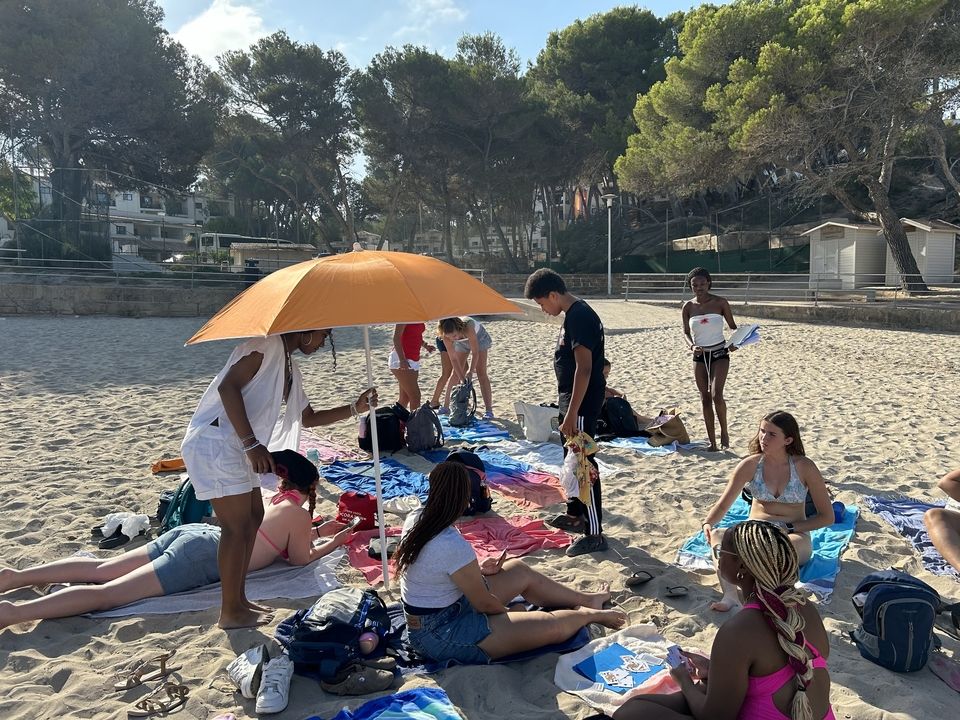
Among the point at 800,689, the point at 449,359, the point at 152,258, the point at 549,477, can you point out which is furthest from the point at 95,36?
the point at 800,689

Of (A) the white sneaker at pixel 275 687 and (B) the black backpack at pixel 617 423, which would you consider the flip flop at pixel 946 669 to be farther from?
(B) the black backpack at pixel 617 423

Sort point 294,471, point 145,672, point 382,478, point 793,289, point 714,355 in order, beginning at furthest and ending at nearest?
1. point 793,289
2. point 714,355
3. point 382,478
4. point 294,471
5. point 145,672

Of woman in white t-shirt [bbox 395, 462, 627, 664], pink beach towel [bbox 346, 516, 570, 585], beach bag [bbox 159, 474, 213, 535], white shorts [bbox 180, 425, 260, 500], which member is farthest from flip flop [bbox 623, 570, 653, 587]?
beach bag [bbox 159, 474, 213, 535]

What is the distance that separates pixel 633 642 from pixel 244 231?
52.6 meters

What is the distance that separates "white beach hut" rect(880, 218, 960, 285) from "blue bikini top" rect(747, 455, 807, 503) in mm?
20876

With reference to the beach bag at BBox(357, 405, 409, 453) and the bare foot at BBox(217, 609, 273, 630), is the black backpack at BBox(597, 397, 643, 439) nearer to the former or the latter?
the beach bag at BBox(357, 405, 409, 453)

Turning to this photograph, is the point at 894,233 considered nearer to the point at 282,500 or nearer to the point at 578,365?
the point at 578,365

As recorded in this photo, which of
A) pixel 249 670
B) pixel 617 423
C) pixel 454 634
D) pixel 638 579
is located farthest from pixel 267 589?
pixel 617 423

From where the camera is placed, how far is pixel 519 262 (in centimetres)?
3672

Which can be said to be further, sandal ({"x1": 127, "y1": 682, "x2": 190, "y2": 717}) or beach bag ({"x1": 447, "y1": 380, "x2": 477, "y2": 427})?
beach bag ({"x1": 447, "y1": 380, "x2": 477, "y2": 427})

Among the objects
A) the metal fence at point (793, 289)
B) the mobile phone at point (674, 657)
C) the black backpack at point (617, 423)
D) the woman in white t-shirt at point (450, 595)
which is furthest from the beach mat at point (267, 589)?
the metal fence at point (793, 289)

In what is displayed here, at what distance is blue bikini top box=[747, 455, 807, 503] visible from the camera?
3.64 metres

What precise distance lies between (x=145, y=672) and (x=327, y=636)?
800 mm

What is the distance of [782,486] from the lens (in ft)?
12.1
